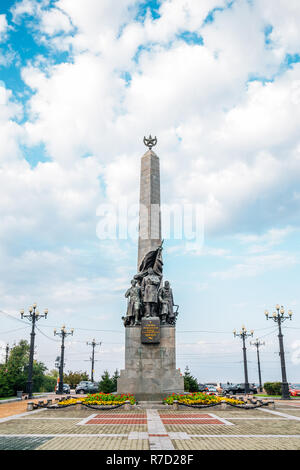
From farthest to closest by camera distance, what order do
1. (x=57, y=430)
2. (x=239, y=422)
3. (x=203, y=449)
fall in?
(x=239, y=422) < (x=57, y=430) < (x=203, y=449)

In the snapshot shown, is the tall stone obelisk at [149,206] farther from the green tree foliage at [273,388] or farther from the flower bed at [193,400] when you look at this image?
the green tree foliage at [273,388]

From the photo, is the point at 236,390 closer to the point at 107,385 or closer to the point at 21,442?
the point at 107,385

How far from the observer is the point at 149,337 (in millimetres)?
21922

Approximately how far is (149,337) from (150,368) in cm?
165

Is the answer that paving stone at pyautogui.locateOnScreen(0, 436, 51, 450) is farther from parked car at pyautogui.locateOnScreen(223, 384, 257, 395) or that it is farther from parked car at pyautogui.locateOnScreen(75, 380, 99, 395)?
parked car at pyautogui.locateOnScreen(223, 384, 257, 395)

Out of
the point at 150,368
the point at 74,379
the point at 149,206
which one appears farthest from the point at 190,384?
the point at 74,379

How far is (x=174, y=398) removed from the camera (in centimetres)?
1942

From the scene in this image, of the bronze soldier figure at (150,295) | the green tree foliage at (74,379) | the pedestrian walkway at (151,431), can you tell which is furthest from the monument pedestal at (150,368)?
the green tree foliage at (74,379)

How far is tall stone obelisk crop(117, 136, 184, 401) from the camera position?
21234mm

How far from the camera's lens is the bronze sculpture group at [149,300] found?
74.3 feet

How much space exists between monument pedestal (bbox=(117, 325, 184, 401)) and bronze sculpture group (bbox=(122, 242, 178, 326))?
1.90ft
